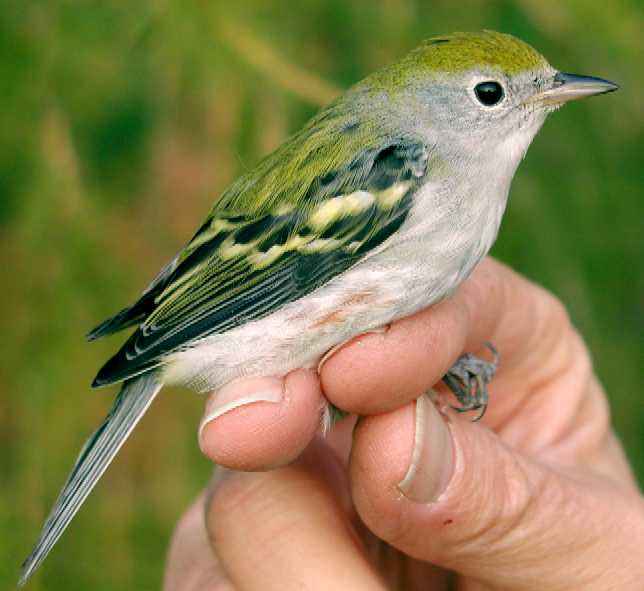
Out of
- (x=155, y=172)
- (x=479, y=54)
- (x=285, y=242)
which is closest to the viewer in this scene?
(x=285, y=242)

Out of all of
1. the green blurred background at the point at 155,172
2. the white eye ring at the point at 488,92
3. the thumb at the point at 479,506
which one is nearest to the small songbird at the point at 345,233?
the white eye ring at the point at 488,92

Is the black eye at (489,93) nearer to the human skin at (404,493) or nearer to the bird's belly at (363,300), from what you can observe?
the bird's belly at (363,300)

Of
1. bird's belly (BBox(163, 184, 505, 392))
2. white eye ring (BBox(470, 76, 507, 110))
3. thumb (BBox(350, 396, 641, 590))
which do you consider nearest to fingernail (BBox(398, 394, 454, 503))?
thumb (BBox(350, 396, 641, 590))

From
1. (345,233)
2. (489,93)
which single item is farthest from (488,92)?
(345,233)

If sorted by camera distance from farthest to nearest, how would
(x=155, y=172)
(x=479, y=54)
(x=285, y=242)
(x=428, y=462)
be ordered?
(x=155, y=172)
(x=479, y=54)
(x=285, y=242)
(x=428, y=462)

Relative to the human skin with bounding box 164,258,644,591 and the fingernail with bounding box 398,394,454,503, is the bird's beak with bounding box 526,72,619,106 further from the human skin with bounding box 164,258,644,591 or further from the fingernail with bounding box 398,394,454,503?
the fingernail with bounding box 398,394,454,503

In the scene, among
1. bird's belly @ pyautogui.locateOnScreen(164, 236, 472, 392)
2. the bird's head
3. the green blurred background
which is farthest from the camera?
the green blurred background

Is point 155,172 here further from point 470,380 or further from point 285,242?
point 470,380

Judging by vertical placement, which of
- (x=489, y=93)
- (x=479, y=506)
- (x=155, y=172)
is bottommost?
(x=479, y=506)
